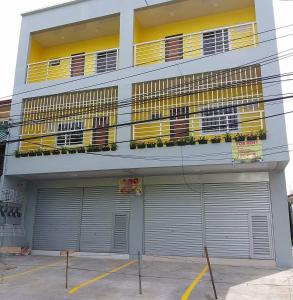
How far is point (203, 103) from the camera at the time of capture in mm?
13609

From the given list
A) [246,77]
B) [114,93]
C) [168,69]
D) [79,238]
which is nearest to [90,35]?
[114,93]

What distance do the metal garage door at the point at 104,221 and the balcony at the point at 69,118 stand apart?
252 centimetres

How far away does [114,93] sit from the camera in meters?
14.8

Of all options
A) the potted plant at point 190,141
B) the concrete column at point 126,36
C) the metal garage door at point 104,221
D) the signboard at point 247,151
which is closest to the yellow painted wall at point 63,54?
the concrete column at point 126,36

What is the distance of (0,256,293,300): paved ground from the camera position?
26.4 ft

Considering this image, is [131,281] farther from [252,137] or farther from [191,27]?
[191,27]

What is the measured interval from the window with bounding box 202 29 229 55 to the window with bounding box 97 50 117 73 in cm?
471

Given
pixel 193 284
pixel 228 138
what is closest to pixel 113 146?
pixel 228 138

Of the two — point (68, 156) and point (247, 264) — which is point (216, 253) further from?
point (68, 156)

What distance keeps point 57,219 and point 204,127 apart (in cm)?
856

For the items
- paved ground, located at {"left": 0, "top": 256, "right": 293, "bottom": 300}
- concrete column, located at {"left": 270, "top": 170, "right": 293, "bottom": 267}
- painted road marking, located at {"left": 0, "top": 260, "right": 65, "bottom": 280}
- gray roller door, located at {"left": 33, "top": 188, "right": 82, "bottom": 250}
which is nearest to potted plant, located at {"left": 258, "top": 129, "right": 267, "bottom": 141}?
concrete column, located at {"left": 270, "top": 170, "right": 293, "bottom": 267}

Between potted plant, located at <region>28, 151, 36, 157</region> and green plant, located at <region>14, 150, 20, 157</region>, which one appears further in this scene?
green plant, located at <region>14, 150, 20, 157</region>

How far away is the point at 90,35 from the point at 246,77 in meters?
9.07

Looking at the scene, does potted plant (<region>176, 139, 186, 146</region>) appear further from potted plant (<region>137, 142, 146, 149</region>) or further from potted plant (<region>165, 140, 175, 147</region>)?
potted plant (<region>137, 142, 146, 149</region>)
